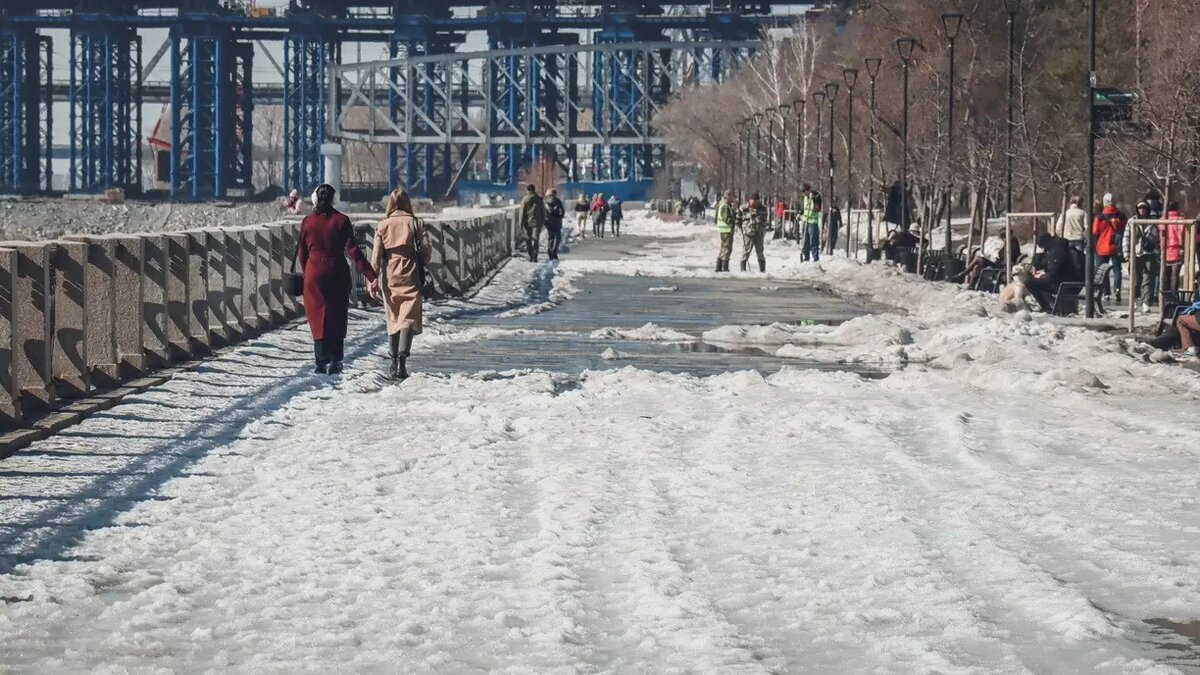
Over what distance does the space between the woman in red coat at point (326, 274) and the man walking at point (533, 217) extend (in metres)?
26.3

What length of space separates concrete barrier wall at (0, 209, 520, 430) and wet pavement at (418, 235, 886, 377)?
1.92 metres

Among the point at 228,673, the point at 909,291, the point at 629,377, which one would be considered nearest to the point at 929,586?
the point at 228,673

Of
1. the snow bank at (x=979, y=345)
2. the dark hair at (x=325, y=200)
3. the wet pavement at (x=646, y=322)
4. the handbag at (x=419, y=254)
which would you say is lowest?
the wet pavement at (x=646, y=322)

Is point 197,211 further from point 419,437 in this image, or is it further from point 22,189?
point 419,437

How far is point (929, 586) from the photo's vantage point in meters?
7.70

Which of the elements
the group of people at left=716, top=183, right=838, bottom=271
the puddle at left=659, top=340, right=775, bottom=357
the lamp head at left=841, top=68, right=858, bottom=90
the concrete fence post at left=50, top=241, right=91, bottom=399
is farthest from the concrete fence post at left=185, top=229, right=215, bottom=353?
the lamp head at left=841, top=68, right=858, bottom=90

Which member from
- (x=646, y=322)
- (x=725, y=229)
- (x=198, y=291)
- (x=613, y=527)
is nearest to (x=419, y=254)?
(x=198, y=291)

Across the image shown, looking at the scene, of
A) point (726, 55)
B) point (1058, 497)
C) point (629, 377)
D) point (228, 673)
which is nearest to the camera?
point (228, 673)

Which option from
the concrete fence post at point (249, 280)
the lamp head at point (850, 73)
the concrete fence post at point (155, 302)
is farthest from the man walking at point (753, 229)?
the concrete fence post at point (155, 302)

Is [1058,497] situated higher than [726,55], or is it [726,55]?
[726,55]

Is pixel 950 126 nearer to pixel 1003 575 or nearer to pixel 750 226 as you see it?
pixel 750 226

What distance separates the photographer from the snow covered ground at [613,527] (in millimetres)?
6758

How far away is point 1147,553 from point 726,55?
12452 cm

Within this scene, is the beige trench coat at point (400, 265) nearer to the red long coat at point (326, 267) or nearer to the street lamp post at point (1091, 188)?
the red long coat at point (326, 267)
